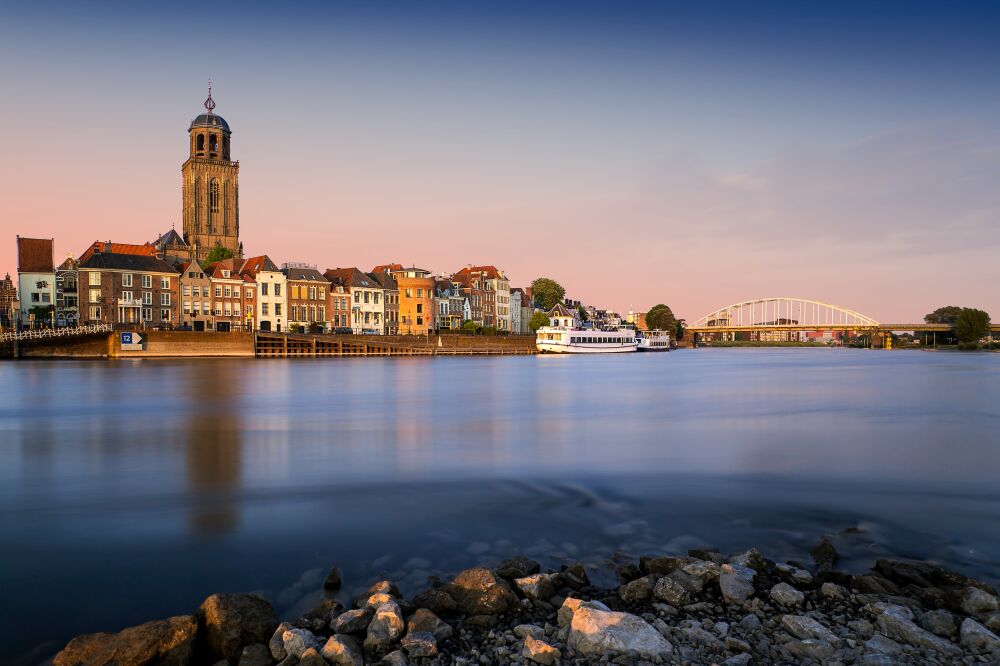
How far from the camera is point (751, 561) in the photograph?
7.47 meters

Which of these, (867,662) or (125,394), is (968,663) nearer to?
(867,662)

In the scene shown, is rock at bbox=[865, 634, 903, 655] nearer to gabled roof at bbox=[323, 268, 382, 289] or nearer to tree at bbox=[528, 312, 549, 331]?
gabled roof at bbox=[323, 268, 382, 289]

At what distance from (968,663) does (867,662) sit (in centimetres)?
81

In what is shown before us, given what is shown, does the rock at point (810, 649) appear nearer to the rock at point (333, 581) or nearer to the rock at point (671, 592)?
the rock at point (671, 592)

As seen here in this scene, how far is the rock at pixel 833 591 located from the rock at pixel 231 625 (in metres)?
5.33

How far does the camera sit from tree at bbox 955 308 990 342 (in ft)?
437

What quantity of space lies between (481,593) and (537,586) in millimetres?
609

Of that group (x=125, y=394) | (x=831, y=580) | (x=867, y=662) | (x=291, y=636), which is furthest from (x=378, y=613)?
(x=125, y=394)

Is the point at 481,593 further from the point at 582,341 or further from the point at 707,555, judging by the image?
the point at 582,341

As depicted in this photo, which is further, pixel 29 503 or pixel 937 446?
pixel 937 446

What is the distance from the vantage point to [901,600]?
21.3ft

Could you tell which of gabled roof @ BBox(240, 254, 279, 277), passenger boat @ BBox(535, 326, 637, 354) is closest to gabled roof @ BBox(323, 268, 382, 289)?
gabled roof @ BBox(240, 254, 279, 277)

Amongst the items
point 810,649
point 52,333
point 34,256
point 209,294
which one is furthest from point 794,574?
point 34,256

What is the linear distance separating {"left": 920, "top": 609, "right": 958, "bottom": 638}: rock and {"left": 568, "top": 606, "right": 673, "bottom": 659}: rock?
2420 mm
